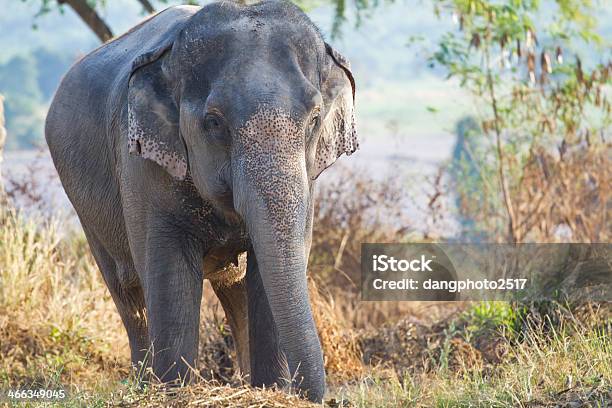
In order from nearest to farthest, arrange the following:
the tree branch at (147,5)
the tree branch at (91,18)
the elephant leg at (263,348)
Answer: the elephant leg at (263,348)
the tree branch at (91,18)
the tree branch at (147,5)

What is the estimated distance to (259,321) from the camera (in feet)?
22.5

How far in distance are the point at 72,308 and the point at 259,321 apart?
3769mm

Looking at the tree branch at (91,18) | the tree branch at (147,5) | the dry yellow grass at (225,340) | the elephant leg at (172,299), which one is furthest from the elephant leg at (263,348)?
the tree branch at (147,5)

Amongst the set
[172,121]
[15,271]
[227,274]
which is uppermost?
[172,121]

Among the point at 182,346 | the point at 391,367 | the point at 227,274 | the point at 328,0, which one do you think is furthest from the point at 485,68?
the point at 182,346

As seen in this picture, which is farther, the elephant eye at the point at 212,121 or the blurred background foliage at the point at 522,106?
the blurred background foliage at the point at 522,106

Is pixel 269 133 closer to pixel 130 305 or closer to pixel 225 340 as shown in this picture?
pixel 130 305

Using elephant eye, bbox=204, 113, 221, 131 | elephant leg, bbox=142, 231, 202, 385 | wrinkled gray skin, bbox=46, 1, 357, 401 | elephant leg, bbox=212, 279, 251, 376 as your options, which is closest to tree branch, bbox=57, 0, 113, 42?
wrinkled gray skin, bbox=46, 1, 357, 401

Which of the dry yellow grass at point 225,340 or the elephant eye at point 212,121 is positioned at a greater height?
the elephant eye at point 212,121

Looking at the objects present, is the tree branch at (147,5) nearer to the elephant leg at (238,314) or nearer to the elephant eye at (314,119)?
the elephant leg at (238,314)

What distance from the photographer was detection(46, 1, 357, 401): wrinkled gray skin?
548 cm

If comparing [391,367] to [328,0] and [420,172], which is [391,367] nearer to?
[420,172]

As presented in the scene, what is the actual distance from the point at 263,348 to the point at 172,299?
674mm

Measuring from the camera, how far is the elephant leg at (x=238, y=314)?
7.73 m
